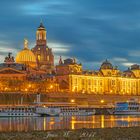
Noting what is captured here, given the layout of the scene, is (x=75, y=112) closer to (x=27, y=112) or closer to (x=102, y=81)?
(x=27, y=112)

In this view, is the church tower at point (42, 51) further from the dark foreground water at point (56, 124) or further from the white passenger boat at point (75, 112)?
the dark foreground water at point (56, 124)

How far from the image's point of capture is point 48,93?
148 metres

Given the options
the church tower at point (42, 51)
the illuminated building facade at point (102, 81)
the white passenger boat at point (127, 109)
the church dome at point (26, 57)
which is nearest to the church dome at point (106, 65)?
the illuminated building facade at point (102, 81)

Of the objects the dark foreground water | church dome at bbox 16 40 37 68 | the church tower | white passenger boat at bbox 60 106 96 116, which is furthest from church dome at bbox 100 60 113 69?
the dark foreground water

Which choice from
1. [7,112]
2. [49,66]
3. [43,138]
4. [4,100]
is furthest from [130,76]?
[43,138]

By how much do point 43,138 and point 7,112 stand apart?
59627mm

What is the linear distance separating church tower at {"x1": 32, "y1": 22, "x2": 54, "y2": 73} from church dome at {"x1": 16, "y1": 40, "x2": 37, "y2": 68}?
11453 mm

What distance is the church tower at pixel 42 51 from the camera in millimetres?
195875

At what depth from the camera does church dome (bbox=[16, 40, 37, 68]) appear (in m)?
181

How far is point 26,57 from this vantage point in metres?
182

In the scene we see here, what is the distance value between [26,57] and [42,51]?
49.7ft

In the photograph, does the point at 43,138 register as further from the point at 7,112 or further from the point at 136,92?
the point at 136,92

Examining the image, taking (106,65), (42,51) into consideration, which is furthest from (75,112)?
(42,51)

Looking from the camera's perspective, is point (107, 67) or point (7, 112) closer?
point (7, 112)
